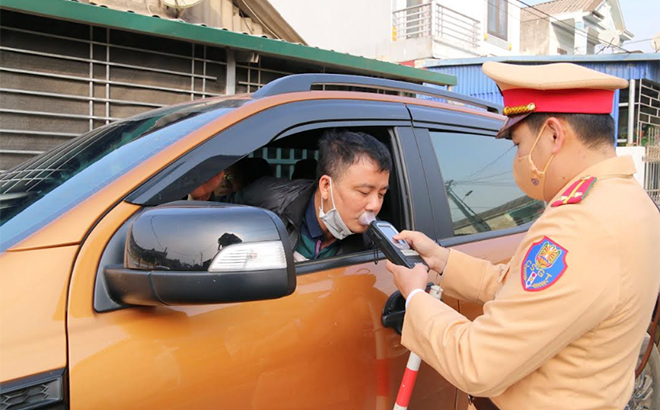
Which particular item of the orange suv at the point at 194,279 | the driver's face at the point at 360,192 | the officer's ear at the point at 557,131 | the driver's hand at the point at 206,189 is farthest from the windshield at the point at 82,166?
the officer's ear at the point at 557,131

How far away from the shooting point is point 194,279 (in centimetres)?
110

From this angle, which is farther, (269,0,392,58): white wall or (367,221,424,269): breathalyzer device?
(269,0,392,58): white wall

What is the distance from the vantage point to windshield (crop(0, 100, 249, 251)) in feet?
4.19

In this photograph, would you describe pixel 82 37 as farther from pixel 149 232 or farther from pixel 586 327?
pixel 586 327

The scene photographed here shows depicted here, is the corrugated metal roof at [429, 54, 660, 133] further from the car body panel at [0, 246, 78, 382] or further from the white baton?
the car body panel at [0, 246, 78, 382]

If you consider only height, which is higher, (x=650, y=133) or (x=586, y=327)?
(x=650, y=133)

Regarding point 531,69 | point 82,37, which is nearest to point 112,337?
point 531,69

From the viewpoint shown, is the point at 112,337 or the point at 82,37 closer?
the point at 112,337

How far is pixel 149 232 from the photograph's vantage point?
3.63 ft

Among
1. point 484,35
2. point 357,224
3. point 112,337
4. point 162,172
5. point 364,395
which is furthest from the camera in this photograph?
point 484,35

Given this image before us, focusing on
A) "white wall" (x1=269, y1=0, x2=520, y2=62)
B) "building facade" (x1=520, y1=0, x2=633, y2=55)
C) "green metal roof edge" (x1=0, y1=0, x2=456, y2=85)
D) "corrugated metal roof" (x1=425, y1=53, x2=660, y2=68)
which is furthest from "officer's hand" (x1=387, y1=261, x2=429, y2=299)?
"building facade" (x1=520, y1=0, x2=633, y2=55)

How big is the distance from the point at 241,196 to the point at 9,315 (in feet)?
4.85

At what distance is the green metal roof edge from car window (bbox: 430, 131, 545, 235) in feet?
12.6

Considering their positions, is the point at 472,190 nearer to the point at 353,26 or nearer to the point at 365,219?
the point at 365,219
